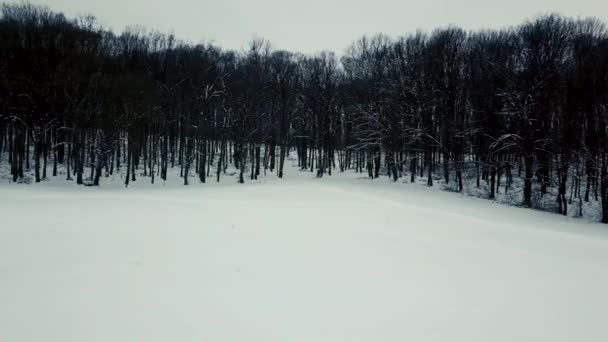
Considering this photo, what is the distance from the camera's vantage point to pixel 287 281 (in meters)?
6.80

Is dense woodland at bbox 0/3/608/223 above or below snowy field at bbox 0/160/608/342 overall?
above

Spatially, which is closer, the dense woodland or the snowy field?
the snowy field

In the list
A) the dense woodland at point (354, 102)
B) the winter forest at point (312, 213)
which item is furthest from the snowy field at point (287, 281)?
the dense woodland at point (354, 102)

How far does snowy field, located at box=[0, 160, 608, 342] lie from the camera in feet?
16.0

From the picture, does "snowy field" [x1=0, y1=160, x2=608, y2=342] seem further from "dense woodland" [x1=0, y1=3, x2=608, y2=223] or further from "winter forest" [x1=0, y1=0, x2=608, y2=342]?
"dense woodland" [x1=0, y1=3, x2=608, y2=223]

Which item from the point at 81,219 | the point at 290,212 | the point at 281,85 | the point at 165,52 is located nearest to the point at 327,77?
the point at 281,85

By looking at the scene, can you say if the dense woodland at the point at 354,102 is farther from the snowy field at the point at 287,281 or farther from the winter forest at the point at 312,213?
the snowy field at the point at 287,281

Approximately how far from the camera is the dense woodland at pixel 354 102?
88.1ft

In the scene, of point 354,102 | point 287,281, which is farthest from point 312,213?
point 354,102

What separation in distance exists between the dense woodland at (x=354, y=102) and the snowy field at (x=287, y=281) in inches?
695

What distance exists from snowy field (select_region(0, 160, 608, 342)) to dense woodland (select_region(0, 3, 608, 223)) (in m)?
17.6

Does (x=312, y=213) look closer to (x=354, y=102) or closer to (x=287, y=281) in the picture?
(x=287, y=281)

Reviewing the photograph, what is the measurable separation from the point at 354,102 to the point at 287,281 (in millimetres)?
39514

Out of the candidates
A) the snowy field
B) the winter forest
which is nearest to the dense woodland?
the winter forest
